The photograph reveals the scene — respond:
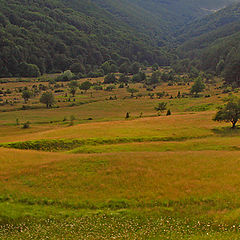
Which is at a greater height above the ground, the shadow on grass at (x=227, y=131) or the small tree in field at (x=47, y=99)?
the shadow on grass at (x=227, y=131)

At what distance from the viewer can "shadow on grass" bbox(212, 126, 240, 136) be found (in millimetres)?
51178

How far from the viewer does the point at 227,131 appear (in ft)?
175

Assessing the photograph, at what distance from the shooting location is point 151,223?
18.1 metres

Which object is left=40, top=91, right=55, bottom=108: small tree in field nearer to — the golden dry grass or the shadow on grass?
the golden dry grass

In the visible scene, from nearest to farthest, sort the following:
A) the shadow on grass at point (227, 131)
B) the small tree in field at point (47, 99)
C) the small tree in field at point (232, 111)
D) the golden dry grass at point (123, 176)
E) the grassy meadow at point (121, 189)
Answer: the grassy meadow at point (121, 189) → the golden dry grass at point (123, 176) → the shadow on grass at point (227, 131) → the small tree in field at point (232, 111) → the small tree in field at point (47, 99)

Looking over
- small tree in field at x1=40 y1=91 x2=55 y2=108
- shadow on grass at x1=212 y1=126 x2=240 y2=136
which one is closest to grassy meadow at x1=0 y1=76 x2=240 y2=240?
shadow on grass at x1=212 y1=126 x2=240 y2=136

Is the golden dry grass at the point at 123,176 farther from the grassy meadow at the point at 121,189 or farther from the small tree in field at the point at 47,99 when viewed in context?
the small tree in field at the point at 47,99

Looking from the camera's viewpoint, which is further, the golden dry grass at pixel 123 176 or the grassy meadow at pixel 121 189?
the golden dry grass at pixel 123 176

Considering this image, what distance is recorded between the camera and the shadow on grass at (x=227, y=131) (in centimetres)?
5118

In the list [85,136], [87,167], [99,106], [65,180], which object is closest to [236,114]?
[85,136]

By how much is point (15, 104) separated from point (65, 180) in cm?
9654

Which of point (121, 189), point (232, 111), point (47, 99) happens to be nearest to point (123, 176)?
point (121, 189)

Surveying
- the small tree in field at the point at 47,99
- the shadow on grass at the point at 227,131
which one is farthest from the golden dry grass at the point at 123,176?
the small tree in field at the point at 47,99

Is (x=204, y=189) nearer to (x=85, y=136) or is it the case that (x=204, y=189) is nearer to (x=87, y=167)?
(x=87, y=167)
